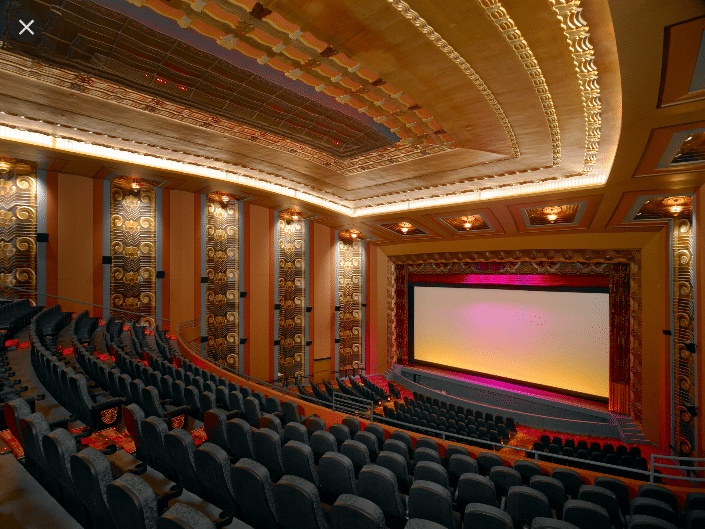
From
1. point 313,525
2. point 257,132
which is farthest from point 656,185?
point 313,525

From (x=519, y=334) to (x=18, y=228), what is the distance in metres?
13.1

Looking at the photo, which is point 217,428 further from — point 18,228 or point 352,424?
point 18,228

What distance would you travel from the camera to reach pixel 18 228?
721 cm

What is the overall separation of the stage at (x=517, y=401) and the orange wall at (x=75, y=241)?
988cm

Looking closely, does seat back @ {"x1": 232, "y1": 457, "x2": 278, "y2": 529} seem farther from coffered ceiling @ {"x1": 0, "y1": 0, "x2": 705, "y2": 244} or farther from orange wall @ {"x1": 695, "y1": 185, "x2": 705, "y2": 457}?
orange wall @ {"x1": 695, "y1": 185, "x2": 705, "y2": 457}

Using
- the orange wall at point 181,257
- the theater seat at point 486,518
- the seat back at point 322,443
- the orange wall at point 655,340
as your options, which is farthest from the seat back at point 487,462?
the orange wall at point 181,257

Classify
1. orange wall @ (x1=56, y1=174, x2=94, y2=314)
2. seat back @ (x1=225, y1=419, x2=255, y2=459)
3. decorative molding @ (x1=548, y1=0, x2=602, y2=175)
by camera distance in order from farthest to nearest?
1. orange wall @ (x1=56, y1=174, x2=94, y2=314)
2. decorative molding @ (x1=548, y1=0, x2=602, y2=175)
3. seat back @ (x1=225, y1=419, x2=255, y2=459)

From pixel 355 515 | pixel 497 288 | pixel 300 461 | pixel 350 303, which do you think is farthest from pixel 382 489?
pixel 350 303

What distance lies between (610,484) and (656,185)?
17.4 feet

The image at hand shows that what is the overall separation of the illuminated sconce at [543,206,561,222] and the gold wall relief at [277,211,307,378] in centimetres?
741

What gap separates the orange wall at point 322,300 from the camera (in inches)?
496

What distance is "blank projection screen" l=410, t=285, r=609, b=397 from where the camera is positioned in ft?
33.1

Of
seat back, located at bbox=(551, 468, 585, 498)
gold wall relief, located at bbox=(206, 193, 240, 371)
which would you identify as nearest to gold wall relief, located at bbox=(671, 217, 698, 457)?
seat back, located at bbox=(551, 468, 585, 498)

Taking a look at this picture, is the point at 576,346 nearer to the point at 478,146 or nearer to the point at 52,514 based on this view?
the point at 478,146
